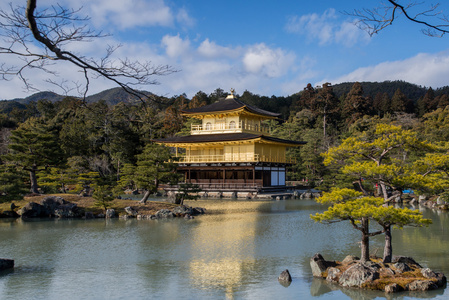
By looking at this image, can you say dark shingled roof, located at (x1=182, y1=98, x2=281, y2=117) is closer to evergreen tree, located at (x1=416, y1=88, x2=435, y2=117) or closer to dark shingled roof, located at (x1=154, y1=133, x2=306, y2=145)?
dark shingled roof, located at (x1=154, y1=133, x2=306, y2=145)

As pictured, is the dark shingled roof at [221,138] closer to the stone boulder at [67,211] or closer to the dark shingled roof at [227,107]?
the dark shingled roof at [227,107]

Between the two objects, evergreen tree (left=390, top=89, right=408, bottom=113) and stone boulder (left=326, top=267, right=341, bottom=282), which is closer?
stone boulder (left=326, top=267, right=341, bottom=282)

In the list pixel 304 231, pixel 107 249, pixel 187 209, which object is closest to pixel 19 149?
pixel 187 209

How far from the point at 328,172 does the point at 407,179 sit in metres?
26.7

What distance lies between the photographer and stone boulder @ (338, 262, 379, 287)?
7.57 m

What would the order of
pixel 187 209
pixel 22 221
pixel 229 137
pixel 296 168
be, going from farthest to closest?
1. pixel 296 168
2. pixel 229 137
3. pixel 187 209
4. pixel 22 221

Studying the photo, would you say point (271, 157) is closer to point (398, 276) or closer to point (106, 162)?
point (106, 162)

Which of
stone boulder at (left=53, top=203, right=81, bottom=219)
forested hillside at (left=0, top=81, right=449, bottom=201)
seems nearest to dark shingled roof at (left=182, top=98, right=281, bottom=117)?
forested hillside at (left=0, top=81, right=449, bottom=201)

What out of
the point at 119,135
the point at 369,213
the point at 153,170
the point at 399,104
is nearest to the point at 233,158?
the point at 119,135

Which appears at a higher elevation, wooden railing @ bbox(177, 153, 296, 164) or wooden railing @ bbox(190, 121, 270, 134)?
wooden railing @ bbox(190, 121, 270, 134)

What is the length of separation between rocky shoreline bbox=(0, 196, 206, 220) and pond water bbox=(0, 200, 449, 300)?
96cm

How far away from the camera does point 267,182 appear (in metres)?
33.1

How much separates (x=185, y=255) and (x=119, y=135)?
2788 centimetres

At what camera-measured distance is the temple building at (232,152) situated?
104ft
